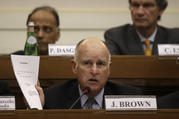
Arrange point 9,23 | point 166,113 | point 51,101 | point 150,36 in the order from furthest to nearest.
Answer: point 9,23
point 150,36
point 51,101
point 166,113

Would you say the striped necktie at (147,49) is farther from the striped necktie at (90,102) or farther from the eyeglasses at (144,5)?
the striped necktie at (90,102)

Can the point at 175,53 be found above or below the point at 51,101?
above

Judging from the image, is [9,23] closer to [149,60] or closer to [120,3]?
[120,3]

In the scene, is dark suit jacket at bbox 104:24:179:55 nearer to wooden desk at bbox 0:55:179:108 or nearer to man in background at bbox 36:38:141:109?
wooden desk at bbox 0:55:179:108

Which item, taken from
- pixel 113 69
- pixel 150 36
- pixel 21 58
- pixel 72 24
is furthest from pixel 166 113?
pixel 72 24

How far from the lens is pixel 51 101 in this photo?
7.61ft

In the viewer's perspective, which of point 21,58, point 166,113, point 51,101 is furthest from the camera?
point 51,101

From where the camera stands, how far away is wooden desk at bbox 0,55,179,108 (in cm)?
256

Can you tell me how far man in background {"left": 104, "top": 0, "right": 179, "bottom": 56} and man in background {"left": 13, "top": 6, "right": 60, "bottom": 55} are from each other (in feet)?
1.27

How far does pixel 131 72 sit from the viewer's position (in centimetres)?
260

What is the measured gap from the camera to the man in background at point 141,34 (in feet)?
9.81

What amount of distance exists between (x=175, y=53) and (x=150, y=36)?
476mm

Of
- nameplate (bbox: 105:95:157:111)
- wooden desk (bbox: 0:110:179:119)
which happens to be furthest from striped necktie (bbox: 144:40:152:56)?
wooden desk (bbox: 0:110:179:119)

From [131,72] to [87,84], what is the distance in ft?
1.39
